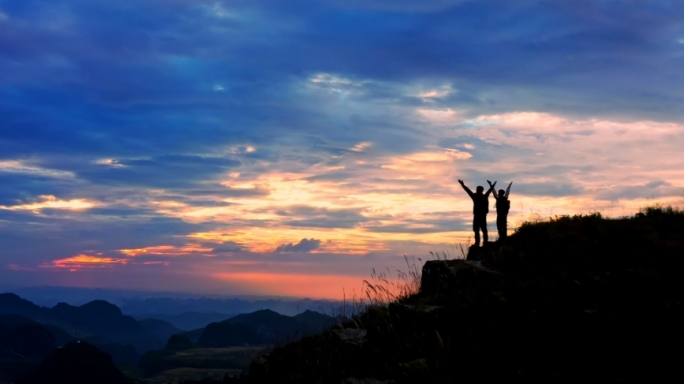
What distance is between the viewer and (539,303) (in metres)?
12.0

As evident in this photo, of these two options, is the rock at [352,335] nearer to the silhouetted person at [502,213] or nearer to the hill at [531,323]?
the hill at [531,323]

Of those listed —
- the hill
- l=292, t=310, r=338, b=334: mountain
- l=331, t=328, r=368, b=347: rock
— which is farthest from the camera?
l=292, t=310, r=338, b=334: mountain

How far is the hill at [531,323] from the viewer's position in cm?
963

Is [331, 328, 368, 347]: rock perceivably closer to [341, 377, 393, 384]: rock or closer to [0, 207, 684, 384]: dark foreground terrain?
[0, 207, 684, 384]: dark foreground terrain

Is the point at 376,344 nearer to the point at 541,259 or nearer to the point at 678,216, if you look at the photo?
the point at 541,259

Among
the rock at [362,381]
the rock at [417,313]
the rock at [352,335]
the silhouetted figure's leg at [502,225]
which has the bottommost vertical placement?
the rock at [362,381]

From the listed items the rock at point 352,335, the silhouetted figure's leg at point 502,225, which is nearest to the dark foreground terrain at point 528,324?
the rock at point 352,335

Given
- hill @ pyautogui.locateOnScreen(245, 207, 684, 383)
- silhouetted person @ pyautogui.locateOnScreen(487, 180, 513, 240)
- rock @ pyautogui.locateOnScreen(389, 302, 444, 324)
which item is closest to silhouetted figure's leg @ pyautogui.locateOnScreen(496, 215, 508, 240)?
silhouetted person @ pyautogui.locateOnScreen(487, 180, 513, 240)

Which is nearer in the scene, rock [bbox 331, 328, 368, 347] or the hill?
the hill

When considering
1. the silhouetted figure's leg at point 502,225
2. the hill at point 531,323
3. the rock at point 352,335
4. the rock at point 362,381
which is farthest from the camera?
the silhouetted figure's leg at point 502,225

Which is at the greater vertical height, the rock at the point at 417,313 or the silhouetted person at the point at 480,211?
the silhouetted person at the point at 480,211

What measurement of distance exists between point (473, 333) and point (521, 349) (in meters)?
1.32

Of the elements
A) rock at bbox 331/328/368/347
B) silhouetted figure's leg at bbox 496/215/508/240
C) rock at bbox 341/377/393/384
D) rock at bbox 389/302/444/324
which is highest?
silhouetted figure's leg at bbox 496/215/508/240

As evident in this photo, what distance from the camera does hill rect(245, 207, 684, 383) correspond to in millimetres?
9633
